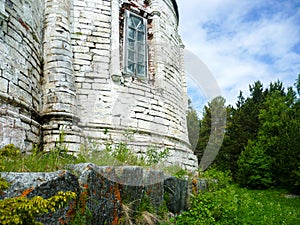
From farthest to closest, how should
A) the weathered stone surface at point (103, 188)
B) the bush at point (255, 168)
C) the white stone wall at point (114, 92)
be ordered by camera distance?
the bush at point (255, 168)
the white stone wall at point (114, 92)
the weathered stone surface at point (103, 188)

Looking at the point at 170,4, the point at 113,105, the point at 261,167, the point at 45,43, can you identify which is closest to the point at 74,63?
the point at 45,43

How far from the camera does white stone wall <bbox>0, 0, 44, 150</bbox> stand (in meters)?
4.49

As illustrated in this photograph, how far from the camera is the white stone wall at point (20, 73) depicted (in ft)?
14.7

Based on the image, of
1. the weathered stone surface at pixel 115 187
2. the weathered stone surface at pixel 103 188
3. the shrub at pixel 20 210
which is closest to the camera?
the shrub at pixel 20 210

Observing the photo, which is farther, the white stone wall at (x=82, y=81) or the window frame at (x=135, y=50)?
the window frame at (x=135, y=50)

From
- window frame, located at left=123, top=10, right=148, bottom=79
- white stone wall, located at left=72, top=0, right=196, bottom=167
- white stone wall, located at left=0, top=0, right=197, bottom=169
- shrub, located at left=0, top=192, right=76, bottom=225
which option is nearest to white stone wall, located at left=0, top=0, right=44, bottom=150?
white stone wall, located at left=0, top=0, right=197, bottom=169

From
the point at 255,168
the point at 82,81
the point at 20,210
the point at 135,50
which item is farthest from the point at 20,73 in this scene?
the point at 255,168

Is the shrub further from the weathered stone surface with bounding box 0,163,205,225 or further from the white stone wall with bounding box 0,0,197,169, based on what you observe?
the white stone wall with bounding box 0,0,197,169

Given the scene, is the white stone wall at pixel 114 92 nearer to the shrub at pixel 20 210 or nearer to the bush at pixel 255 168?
the shrub at pixel 20 210

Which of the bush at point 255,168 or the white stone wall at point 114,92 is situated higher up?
the white stone wall at point 114,92

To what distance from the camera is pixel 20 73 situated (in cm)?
502

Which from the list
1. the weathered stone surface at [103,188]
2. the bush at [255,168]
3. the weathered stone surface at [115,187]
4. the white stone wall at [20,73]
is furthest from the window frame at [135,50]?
the bush at [255,168]

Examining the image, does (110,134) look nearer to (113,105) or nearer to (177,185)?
(113,105)

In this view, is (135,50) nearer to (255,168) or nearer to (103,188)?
(103,188)
